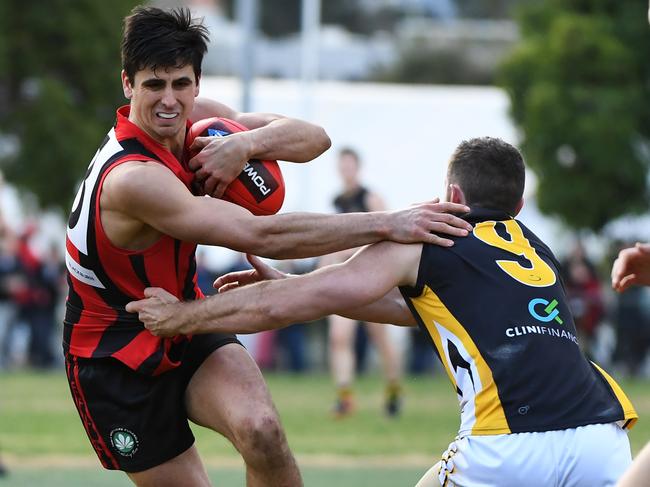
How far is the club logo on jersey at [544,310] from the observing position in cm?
455

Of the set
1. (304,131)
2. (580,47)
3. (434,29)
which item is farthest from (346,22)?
(304,131)

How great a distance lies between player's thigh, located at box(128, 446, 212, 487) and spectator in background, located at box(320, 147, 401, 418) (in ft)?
20.1

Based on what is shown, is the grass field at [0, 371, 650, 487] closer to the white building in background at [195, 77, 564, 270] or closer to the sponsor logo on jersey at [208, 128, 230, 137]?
the sponsor logo on jersey at [208, 128, 230, 137]

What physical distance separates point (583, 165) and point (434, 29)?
32.6 metres

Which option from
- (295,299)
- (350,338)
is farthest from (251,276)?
(350,338)

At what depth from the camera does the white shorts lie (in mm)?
4359

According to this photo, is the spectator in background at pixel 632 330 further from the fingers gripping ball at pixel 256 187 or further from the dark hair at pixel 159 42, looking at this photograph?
the dark hair at pixel 159 42

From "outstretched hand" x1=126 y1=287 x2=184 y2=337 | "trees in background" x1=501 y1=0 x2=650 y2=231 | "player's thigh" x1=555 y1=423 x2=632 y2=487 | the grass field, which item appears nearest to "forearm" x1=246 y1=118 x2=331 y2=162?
"outstretched hand" x1=126 y1=287 x2=184 y2=337

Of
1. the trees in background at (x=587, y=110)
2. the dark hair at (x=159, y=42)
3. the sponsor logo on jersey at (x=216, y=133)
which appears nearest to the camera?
the dark hair at (x=159, y=42)

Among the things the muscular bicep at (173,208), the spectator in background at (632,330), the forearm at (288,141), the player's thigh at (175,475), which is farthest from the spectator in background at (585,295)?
the muscular bicep at (173,208)

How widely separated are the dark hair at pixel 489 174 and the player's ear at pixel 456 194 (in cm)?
2

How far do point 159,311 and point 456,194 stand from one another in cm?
129

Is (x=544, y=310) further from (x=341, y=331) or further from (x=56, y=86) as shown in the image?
(x=56, y=86)

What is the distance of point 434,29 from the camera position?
167ft
